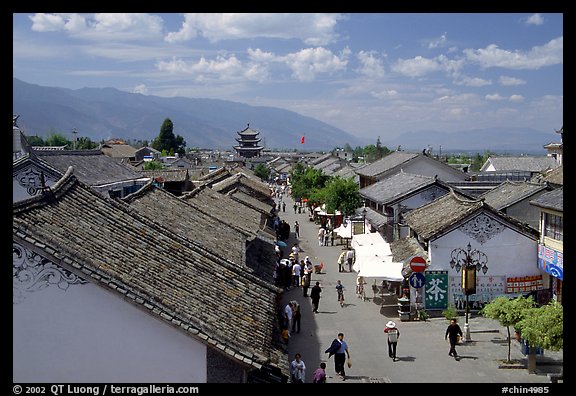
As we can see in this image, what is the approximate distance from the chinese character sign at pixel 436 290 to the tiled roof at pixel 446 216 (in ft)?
5.16

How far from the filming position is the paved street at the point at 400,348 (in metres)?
17.2

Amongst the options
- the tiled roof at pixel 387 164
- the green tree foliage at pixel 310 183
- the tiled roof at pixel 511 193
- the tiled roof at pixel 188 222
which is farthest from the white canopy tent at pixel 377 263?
the green tree foliage at pixel 310 183

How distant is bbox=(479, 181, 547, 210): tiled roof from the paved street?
811cm

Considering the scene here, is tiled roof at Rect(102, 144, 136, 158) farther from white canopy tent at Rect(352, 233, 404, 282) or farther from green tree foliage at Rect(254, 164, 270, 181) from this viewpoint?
white canopy tent at Rect(352, 233, 404, 282)

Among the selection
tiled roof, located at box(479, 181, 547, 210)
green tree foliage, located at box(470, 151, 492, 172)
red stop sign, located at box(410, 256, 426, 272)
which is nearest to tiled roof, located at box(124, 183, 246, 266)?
red stop sign, located at box(410, 256, 426, 272)

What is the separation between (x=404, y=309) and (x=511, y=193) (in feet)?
38.5

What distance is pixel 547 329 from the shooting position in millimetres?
15727

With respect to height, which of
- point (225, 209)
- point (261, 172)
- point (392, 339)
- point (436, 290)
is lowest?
point (392, 339)

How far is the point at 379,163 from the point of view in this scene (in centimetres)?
5688

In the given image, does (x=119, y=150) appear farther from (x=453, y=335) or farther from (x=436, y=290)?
(x=453, y=335)

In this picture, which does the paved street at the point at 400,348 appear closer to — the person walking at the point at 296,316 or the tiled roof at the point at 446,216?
the person walking at the point at 296,316

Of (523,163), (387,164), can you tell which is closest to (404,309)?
(387,164)
